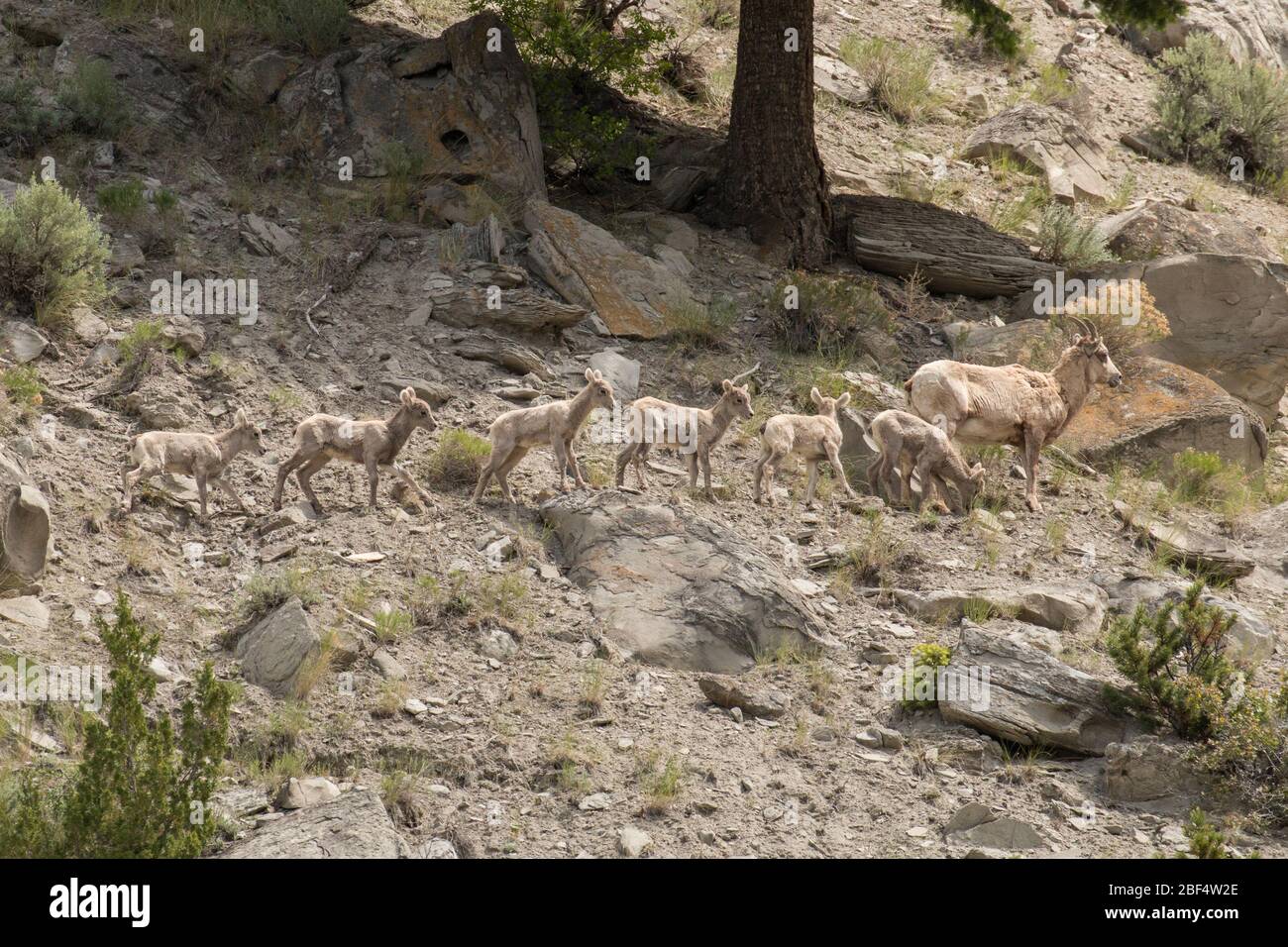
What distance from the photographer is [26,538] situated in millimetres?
8375

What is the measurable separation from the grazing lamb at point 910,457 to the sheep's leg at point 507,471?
3262mm

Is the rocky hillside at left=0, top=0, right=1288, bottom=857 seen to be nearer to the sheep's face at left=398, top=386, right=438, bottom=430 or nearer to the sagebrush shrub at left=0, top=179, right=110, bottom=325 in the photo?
the sagebrush shrub at left=0, top=179, right=110, bottom=325

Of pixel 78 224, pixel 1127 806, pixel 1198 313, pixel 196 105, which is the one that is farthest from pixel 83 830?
pixel 1198 313

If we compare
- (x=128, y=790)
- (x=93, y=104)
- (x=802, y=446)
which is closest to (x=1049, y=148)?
(x=802, y=446)

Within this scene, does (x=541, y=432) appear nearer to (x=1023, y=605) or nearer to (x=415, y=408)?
(x=415, y=408)

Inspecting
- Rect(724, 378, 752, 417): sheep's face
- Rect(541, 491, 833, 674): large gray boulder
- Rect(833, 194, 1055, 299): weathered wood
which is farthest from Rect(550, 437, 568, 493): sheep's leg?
Rect(833, 194, 1055, 299): weathered wood

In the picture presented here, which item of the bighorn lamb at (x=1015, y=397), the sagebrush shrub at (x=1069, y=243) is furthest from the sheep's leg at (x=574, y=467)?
the sagebrush shrub at (x=1069, y=243)

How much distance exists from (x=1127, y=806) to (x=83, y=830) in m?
5.82

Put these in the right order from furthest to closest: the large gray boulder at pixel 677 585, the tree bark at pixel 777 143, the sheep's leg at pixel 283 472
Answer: the tree bark at pixel 777 143
the sheep's leg at pixel 283 472
the large gray boulder at pixel 677 585

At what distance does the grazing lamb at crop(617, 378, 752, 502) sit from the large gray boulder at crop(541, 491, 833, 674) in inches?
35.2

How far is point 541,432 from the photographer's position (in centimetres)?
1056

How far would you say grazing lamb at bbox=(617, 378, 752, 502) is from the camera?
36.1 feet

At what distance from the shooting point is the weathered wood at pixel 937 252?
51.1ft

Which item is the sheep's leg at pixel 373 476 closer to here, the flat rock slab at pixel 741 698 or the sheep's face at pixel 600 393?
the sheep's face at pixel 600 393
